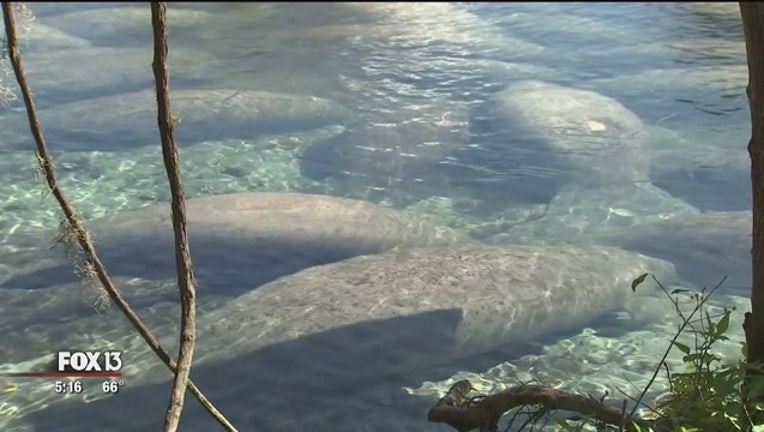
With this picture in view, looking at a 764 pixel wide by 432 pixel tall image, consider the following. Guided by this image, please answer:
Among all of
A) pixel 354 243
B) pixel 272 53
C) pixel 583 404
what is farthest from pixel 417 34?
pixel 583 404

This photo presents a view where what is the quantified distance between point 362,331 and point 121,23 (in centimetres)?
959

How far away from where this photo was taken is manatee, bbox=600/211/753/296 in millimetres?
5949

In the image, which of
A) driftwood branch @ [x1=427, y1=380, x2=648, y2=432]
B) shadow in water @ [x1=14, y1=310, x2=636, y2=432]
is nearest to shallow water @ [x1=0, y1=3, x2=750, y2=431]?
shadow in water @ [x1=14, y1=310, x2=636, y2=432]

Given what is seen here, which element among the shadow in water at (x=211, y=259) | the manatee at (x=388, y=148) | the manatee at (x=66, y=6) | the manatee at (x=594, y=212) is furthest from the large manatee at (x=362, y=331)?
the manatee at (x=66, y=6)

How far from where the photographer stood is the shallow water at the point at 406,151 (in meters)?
4.92

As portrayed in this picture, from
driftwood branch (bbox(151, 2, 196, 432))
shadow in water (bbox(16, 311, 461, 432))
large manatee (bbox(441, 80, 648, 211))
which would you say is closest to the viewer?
driftwood branch (bbox(151, 2, 196, 432))

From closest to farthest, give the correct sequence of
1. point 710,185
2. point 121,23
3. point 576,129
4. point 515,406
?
point 515,406 → point 710,185 → point 576,129 → point 121,23

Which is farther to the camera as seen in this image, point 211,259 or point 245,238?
point 245,238

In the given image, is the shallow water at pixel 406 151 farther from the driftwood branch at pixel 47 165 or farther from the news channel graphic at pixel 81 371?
the driftwood branch at pixel 47 165

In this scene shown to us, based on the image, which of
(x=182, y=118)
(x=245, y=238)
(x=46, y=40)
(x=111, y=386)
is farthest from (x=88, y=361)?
(x=46, y=40)

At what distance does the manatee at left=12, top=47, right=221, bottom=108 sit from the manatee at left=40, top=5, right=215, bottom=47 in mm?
883

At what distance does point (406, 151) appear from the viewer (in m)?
8.31

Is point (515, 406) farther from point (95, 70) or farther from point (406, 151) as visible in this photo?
point (95, 70)

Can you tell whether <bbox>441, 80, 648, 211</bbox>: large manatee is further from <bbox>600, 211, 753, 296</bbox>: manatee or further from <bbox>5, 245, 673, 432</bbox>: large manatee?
<bbox>5, 245, 673, 432</bbox>: large manatee
